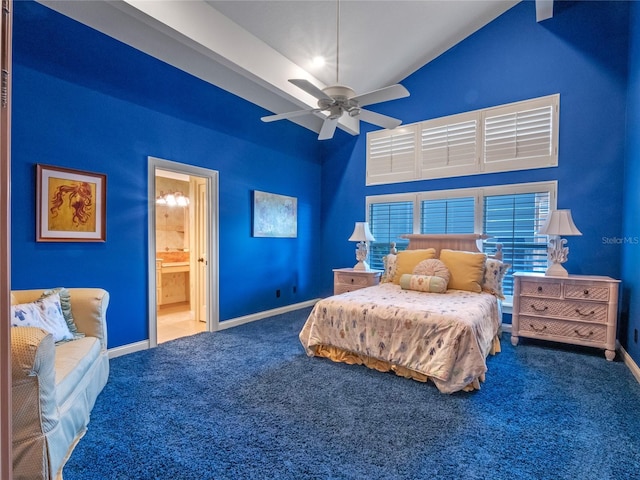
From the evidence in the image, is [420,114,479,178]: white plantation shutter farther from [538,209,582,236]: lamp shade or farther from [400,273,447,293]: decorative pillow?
[400,273,447,293]: decorative pillow

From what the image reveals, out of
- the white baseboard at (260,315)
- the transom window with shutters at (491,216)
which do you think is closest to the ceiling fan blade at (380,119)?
the transom window with shutters at (491,216)

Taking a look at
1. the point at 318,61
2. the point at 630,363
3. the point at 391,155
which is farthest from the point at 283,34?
the point at 630,363

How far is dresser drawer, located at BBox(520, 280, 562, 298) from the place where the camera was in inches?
133

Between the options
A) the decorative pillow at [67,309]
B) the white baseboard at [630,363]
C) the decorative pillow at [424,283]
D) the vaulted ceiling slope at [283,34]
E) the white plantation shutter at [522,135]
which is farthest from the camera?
the white plantation shutter at [522,135]

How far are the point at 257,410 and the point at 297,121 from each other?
4295mm

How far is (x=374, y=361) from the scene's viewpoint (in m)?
2.96

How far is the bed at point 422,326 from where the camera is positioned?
2473 mm

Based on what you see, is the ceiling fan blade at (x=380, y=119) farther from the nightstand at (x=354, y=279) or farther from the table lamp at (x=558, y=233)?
the nightstand at (x=354, y=279)

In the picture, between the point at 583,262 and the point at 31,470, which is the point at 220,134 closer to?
the point at 31,470

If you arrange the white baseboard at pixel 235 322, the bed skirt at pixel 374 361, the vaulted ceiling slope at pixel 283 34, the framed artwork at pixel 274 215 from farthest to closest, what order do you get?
the framed artwork at pixel 274 215 → the white baseboard at pixel 235 322 → the vaulted ceiling slope at pixel 283 34 → the bed skirt at pixel 374 361

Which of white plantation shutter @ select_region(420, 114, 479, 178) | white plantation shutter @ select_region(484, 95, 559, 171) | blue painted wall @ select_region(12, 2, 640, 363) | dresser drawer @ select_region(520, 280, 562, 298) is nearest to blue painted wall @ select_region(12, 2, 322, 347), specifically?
blue painted wall @ select_region(12, 2, 640, 363)

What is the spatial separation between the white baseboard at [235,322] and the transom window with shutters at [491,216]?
68.5 inches

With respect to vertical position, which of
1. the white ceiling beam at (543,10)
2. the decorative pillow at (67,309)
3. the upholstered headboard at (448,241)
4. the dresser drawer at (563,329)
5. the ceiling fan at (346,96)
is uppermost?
the white ceiling beam at (543,10)

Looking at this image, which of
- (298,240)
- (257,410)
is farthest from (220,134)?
(257,410)
